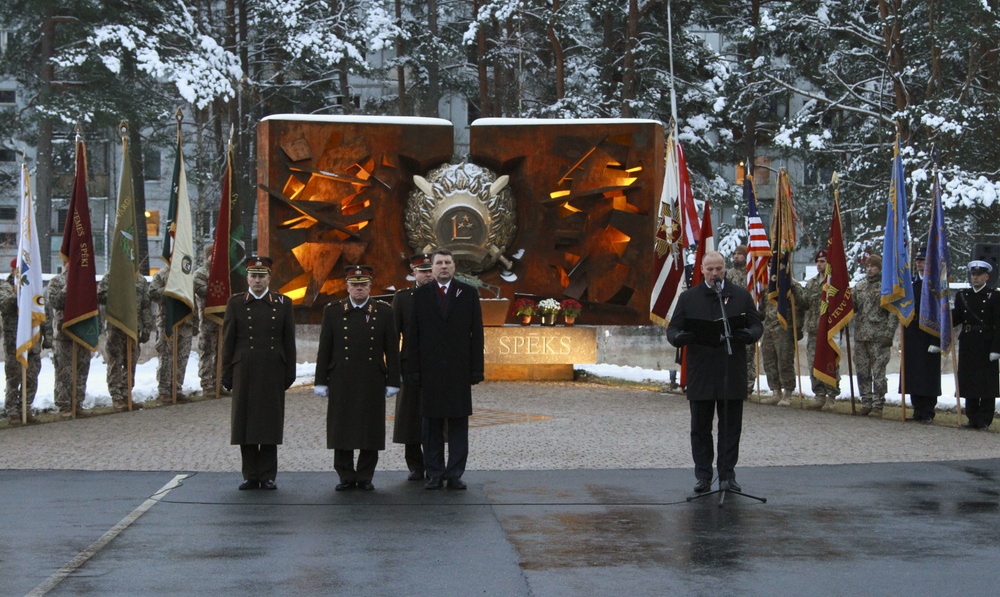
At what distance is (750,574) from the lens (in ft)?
21.9

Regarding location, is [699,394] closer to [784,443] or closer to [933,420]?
[784,443]

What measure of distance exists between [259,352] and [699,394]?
3.36 m

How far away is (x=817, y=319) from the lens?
1700 cm

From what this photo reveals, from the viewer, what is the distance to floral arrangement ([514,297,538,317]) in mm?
20250

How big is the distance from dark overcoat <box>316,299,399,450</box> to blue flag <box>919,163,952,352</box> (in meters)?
7.42

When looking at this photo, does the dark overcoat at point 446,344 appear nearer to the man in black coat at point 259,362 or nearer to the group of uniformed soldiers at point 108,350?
the man in black coat at point 259,362

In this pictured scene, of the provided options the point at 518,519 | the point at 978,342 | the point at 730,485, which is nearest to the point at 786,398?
the point at 978,342

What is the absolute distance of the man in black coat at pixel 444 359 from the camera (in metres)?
9.89

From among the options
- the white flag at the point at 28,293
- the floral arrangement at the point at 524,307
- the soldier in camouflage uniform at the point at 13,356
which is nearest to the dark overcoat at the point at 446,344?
the white flag at the point at 28,293

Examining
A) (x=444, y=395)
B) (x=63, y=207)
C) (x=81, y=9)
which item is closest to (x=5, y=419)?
(x=444, y=395)

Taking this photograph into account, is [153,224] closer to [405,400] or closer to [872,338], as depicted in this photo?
[872,338]

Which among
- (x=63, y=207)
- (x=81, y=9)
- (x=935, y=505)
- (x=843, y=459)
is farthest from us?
(x=63, y=207)

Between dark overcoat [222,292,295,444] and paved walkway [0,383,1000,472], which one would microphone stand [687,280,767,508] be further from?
dark overcoat [222,292,295,444]

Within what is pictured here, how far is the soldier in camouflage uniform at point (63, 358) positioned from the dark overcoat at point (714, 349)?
8529 mm
